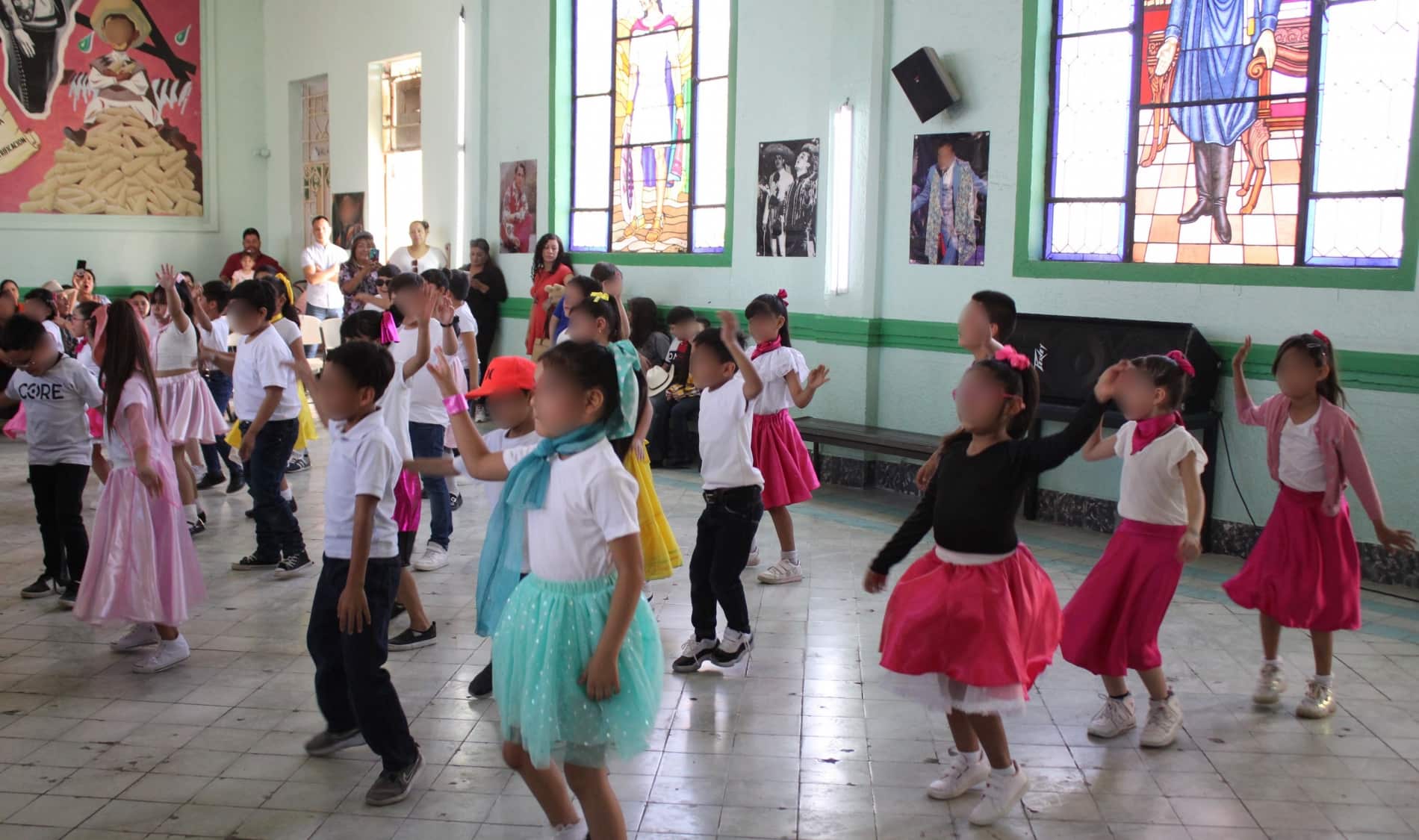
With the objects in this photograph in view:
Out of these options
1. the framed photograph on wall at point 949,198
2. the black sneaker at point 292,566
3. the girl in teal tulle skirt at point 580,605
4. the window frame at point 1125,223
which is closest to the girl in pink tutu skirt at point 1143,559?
the girl in teal tulle skirt at point 580,605

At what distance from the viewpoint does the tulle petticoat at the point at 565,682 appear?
281cm

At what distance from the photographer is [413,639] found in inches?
198

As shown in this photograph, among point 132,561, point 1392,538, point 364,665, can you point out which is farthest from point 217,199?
point 1392,538

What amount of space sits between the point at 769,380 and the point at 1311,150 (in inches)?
132

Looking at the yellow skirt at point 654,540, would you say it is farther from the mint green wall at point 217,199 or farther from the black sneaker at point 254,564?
Answer: the mint green wall at point 217,199

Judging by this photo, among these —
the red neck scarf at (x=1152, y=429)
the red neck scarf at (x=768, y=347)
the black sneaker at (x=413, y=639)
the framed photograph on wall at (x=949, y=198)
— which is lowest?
the black sneaker at (x=413, y=639)

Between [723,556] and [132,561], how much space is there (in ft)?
7.70

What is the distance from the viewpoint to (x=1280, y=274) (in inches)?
261

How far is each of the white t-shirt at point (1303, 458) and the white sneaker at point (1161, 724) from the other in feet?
3.26

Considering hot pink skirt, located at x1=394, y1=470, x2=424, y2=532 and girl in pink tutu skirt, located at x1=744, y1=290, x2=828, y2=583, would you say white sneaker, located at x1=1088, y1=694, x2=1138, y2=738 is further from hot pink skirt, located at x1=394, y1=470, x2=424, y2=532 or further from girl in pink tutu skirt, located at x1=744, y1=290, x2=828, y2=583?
hot pink skirt, located at x1=394, y1=470, x2=424, y2=532

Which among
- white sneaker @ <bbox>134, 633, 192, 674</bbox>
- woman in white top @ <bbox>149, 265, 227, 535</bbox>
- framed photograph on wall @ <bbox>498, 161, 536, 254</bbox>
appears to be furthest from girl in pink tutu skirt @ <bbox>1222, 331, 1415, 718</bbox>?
framed photograph on wall @ <bbox>498, 161, 536, 254</bbox>

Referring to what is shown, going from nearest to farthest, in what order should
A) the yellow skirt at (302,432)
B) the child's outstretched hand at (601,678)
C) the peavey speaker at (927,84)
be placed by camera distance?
the child's outstretched hand at (601,678) < the yellow skirt at (302,432) < the peavey speaker at (927,84)

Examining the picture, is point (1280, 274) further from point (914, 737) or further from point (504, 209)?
point (504, 209)

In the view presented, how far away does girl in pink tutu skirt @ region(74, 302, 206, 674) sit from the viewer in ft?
15.4
